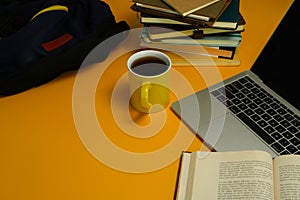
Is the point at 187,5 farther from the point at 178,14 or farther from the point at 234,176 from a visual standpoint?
the point at 234,176

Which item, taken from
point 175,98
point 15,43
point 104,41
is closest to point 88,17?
point 104,41

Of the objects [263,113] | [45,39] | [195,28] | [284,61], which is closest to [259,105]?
[263,113]

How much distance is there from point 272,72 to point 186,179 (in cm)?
35

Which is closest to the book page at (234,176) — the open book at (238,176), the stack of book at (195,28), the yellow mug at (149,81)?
the open book at (238,176)

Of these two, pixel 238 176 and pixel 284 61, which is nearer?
pixel 238 176

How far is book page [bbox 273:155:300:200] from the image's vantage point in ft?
2.25

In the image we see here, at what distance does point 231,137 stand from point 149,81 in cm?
21

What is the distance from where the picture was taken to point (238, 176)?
2.34ft

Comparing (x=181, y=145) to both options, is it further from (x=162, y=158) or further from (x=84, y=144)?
(x=84, y=144)

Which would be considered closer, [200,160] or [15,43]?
[200,160]

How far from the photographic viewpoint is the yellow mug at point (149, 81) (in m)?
0.78

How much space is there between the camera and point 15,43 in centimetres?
90

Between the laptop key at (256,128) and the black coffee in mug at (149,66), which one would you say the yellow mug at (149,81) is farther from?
the laptop key at (256,128)

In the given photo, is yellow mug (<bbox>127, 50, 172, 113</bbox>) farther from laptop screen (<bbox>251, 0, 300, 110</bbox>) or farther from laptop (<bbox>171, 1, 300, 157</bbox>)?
laptop screen (<bbox>251, 0, 300, 110</bbox>)
